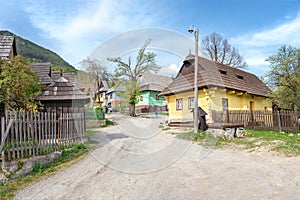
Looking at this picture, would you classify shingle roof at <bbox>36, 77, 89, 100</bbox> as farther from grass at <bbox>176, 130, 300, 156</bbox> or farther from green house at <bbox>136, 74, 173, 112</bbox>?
green house at <bbox>136, 74, 173, 112</bbox>

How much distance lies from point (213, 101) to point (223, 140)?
5.22 meters

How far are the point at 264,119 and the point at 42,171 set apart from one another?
13.2 metres

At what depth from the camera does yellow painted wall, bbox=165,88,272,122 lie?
1591 centimetres

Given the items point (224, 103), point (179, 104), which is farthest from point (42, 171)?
point (224, 103)

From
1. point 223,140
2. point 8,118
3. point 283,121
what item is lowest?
point 223,140

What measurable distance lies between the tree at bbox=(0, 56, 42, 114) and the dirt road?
3632 millimetres

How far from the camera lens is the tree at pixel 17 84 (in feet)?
24.1

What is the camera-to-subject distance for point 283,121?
12.8m

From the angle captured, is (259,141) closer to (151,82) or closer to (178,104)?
(178,104)

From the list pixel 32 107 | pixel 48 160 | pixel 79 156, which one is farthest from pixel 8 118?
pixel 32 107

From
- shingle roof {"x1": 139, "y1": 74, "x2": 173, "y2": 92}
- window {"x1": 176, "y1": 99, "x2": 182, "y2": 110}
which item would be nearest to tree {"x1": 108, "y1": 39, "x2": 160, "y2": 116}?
shingle roof {"x1": 139, "y1": 74, "x2": 173, "y2": 92}

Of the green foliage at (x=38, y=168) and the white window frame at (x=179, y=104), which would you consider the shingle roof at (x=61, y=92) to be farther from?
the white window frame at (x=179, y=104)

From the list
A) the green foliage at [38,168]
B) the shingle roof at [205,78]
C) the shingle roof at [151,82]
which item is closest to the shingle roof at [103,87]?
the shingle roof at [151,82]

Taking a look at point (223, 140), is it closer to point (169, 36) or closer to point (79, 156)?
point (169, 36)
